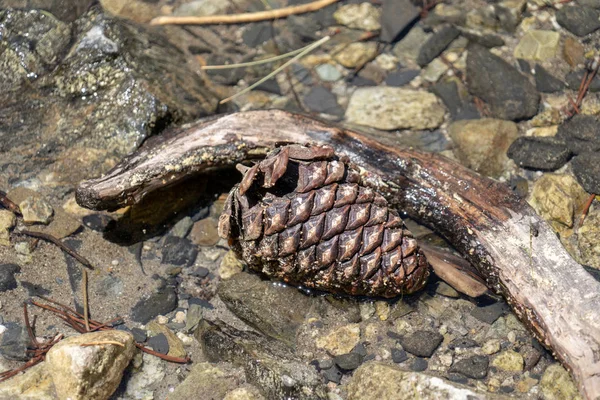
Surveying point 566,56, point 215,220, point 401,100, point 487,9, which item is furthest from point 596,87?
point 215,220

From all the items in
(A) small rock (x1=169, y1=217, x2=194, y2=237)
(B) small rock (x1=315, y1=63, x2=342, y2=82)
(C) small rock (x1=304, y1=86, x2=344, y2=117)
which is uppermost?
(B) small rock (x1=315, y1=63, x2=342, y2=82)

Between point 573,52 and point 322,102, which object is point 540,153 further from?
point 322,102

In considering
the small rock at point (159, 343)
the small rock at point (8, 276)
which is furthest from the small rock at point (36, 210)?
the small rock at point (159, 343)

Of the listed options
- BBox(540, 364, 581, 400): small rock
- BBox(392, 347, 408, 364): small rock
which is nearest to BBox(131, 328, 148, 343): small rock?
BBox(392, 347, 408, 364): small rock

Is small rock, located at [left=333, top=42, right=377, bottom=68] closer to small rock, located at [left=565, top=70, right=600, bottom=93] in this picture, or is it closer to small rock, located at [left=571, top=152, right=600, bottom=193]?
small rock, located at [left=565, top=70, right=600, bottom=93]

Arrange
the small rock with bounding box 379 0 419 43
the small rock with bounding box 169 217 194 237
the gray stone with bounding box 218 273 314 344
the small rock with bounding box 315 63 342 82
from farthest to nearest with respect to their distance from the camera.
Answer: the small rock with bounding box 379 0 419 43 → the small rock with bounding box 315 63 342 82 → the small rock with bounding box 169 217 194 237 → the gray stone with bounding box 218 273 314 344

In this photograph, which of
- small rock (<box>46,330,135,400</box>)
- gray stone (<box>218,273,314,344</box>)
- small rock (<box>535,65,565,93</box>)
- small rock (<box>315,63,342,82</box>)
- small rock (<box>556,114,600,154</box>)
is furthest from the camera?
small rock (<box>315,63,342,82</box>)

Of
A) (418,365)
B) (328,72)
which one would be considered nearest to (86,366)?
(418,365)
